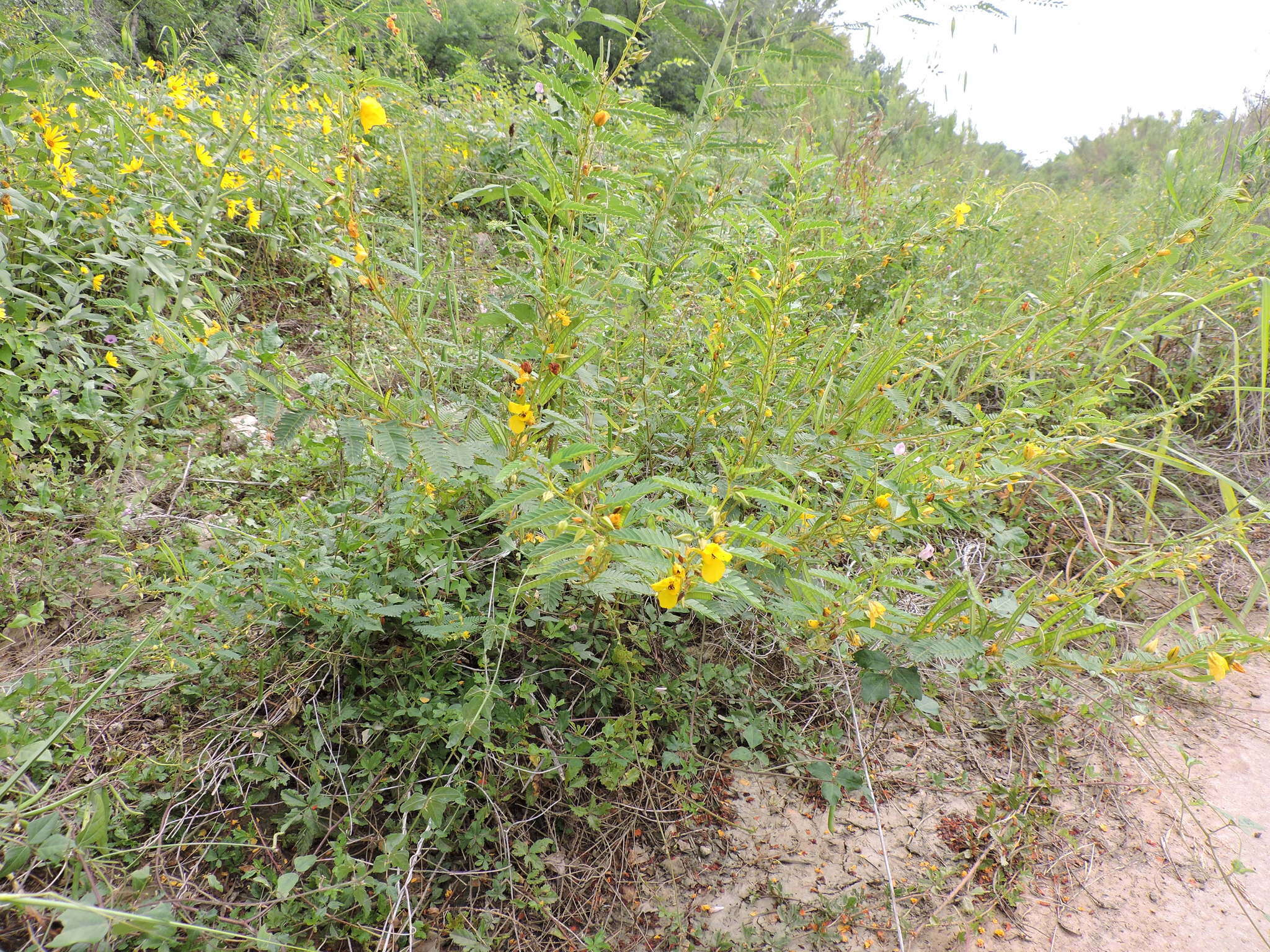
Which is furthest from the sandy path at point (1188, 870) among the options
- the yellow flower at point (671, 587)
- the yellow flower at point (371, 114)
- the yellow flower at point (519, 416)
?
the yellow flower at point (371, 114)

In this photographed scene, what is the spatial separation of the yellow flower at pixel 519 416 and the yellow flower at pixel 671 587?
1.08 ft

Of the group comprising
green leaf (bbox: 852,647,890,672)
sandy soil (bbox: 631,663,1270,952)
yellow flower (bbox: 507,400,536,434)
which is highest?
yellow flower (bbox: 507,400,536,434)

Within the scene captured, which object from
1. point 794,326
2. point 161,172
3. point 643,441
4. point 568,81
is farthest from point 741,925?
point 161,172

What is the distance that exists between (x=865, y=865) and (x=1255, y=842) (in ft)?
3.09

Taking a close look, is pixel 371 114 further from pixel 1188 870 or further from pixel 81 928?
pixel 1188 870

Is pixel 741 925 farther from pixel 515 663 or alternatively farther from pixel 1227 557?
pixel 1227 557

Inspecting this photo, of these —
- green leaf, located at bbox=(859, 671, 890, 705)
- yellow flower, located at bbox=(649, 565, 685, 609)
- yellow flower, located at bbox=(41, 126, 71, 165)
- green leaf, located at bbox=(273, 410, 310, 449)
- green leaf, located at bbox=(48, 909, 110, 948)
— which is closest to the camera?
green leaf, located at bbox=(48, 909, 110, 948)

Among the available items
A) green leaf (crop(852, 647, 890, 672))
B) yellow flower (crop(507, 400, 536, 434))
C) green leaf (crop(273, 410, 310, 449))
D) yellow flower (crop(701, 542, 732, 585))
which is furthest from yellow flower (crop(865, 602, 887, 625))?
green leaf (crop(273, 410, 310, 449))

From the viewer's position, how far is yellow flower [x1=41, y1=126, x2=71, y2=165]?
197cm

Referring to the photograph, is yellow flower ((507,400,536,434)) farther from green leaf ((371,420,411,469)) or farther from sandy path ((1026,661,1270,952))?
sandy path ((1026,661,1270,952))

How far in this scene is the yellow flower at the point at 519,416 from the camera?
94 cm

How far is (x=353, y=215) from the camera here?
102cm

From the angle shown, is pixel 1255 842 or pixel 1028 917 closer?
pixel 1028 917

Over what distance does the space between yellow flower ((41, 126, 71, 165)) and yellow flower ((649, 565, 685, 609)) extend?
8.36 feet
